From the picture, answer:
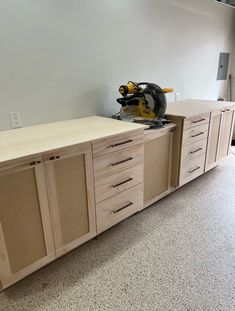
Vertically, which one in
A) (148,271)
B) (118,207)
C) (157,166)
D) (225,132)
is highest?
(225,132)

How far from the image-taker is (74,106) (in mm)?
2178

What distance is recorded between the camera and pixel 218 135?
2.94m

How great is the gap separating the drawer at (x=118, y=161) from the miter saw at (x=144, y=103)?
0.34 m

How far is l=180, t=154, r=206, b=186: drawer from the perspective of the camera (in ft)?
8.19

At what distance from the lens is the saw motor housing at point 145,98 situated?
220cm

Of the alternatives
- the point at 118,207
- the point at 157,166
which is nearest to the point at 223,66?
the point at 157,166

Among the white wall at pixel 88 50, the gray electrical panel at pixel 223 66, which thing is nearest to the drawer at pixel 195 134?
the white wall at pixel 88 50

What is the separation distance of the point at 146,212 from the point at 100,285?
3.01 feet

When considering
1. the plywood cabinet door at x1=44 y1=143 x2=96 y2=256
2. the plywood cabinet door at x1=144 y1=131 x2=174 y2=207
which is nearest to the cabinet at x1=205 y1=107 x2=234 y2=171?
the plywood cabinet door at x1=144 y1=131 x2=174 y2=207

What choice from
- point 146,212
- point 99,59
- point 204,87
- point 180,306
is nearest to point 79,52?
point 99,59

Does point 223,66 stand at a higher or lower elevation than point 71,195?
higher

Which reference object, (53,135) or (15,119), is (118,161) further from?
(15,119)

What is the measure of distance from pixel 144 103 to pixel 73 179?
44.7 inches

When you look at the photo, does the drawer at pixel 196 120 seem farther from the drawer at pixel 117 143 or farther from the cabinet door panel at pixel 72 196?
the cabinet door panel at pixel 72 196
